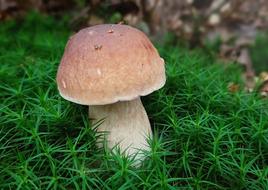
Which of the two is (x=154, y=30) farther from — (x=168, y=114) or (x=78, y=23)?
(x=168, y=114)

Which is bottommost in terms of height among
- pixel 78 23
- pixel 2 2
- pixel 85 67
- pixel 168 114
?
pixel 168 114

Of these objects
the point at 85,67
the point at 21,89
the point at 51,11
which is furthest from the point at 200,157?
the point at 51,11

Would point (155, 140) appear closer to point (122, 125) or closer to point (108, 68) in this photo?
point (122, 125)

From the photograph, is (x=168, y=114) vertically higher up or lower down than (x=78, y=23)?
lower down

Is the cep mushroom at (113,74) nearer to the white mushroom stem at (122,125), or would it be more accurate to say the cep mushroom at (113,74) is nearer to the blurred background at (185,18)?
the white mushroom stem at (122,125)

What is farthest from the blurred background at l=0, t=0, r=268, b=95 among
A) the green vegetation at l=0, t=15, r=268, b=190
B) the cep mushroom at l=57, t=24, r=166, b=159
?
the cep mushroom at l=57, t=24, r=166, b=159

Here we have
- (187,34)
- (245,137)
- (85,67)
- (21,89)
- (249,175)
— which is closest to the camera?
(85,67)
